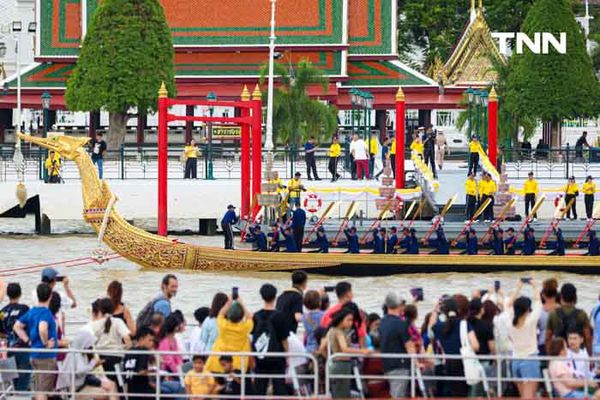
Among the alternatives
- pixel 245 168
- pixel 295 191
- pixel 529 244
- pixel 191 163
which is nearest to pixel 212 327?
pixel 529 244

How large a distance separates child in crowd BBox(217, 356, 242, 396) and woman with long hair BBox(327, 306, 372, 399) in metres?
0.78

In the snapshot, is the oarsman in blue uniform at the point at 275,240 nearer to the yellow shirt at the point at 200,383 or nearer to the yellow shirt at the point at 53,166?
the yellow shirt at the point at 53,166

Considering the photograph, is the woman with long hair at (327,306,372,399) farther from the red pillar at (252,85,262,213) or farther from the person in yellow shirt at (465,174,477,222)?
the person in yellow shirt at (465,174,477,222)

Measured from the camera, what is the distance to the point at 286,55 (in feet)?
195

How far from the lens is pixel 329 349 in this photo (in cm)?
1597

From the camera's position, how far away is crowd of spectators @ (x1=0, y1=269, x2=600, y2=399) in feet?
52.2

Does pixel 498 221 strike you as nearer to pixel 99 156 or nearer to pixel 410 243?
pixel 410 243

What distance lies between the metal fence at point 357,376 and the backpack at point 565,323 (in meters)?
0.34

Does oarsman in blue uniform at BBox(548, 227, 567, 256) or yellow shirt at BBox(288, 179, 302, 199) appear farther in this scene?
yellow shirt at BBox(288, 179, 302, 199)

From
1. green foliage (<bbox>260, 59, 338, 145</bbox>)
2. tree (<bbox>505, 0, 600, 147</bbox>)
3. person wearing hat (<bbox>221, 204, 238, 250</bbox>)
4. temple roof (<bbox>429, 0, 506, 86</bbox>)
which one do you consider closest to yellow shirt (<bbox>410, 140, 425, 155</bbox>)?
person wearing hat (<bbox>221, 204, 238, 250</bbox>)

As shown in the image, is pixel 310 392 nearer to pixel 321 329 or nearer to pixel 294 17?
pixel 321 329

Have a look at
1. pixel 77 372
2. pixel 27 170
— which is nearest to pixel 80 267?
pixel 27 170

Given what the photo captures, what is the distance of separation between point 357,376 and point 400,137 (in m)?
23.1

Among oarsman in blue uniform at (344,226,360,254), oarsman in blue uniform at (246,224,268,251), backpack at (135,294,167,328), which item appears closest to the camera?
backpack at (135,294,167,328)
